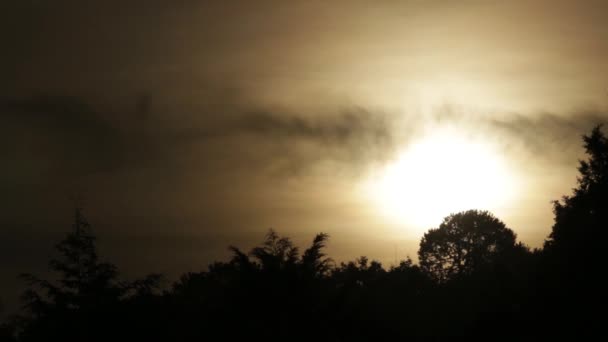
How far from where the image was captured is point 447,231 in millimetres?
99312

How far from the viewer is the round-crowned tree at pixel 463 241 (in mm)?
95688

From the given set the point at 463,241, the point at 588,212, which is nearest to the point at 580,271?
the point at 588,212

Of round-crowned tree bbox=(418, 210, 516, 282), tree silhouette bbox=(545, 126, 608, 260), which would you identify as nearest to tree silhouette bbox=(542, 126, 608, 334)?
tree silhouette bbox=(545, 126, 608, 260)

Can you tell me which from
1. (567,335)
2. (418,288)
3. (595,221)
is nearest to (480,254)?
(418,288)

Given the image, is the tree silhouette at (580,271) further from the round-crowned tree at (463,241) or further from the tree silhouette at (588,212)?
the round-crowned tree at (463,241)

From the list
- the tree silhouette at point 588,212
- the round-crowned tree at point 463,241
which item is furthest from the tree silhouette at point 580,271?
the round-crowned tree at point 463,241

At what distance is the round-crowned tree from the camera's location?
314 feet

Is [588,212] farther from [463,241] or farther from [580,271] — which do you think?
[463,241]

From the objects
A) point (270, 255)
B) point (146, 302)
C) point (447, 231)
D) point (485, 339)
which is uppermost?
point (447, 231)

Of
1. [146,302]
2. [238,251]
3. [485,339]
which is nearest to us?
[238,251]

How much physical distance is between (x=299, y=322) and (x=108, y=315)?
629 cm

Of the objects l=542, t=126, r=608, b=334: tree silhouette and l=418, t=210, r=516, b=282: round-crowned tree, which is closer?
l=542, t=126, r=608, b=334: tree silhouette

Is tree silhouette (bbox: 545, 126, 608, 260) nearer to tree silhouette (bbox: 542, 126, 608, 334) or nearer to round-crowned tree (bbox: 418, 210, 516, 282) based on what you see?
tree silhouette (bbox: 542, 126, 608, 334)

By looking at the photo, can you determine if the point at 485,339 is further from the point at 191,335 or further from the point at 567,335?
the point at 191,335
